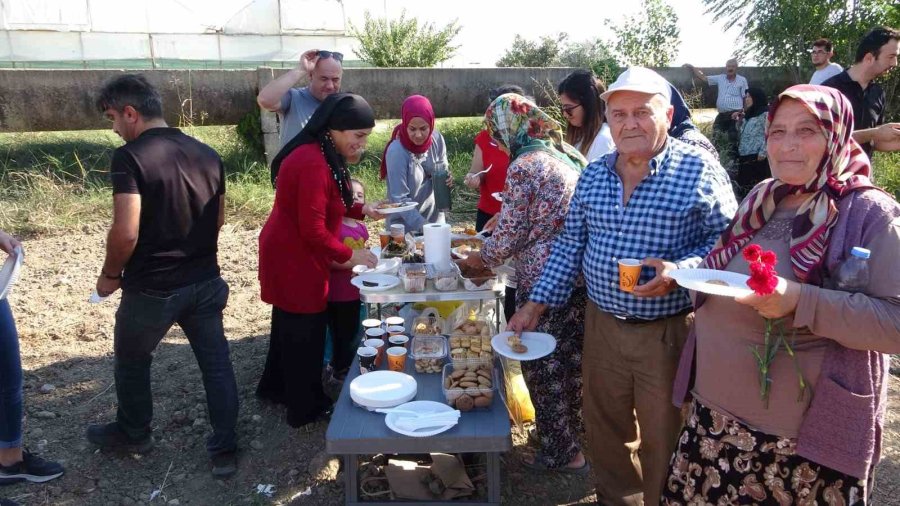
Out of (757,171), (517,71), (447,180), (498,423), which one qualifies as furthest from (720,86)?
(498,423)

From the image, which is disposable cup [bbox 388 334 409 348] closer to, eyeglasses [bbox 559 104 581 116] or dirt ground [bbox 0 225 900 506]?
dirt ground [bbox 0 225 900 506]

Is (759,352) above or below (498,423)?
above

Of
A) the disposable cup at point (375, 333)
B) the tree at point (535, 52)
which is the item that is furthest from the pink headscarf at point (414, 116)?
the tree at point (535, 52)

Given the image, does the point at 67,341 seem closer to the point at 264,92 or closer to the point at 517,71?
the point at 264,92

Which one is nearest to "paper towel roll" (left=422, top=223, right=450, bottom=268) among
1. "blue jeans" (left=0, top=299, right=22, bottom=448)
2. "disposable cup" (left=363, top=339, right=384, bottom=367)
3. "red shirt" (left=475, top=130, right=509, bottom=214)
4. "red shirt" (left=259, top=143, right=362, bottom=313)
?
"red shirt" (left=259, top=143, right=362, bottom=313)

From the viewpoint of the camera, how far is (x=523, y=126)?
2852mm

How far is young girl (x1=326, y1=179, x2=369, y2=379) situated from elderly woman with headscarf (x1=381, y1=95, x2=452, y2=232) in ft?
1.16

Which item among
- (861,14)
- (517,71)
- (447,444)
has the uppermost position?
(861,14)

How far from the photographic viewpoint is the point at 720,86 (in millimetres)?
9633

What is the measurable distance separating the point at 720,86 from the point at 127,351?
9.41m

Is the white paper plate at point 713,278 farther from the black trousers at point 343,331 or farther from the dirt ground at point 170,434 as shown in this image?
the black trousers at point 343,331

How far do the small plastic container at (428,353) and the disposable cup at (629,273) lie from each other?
987 mm

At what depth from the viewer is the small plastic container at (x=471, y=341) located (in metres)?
2.74

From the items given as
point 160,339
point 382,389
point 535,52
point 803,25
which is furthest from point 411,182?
point 535,52
